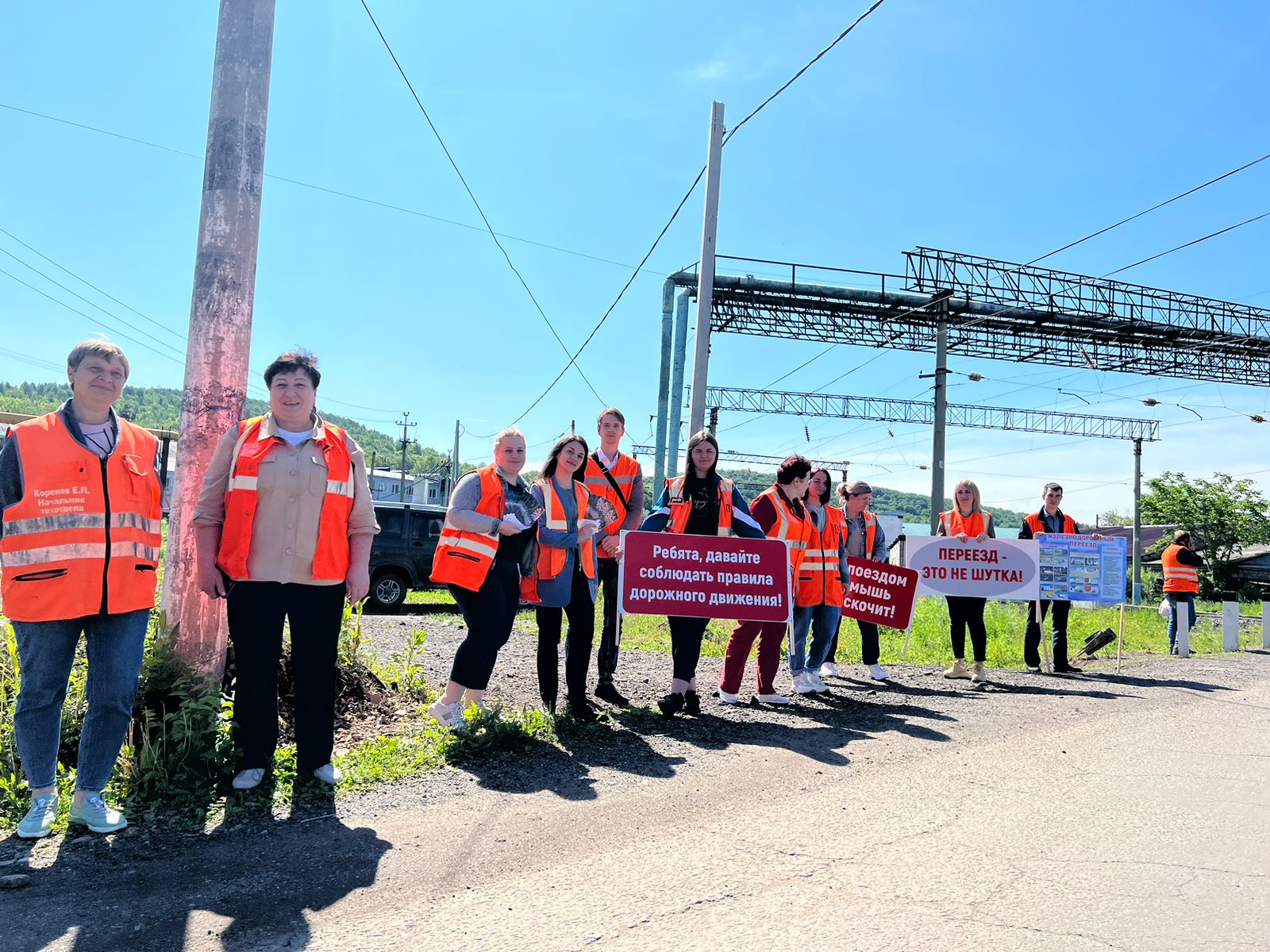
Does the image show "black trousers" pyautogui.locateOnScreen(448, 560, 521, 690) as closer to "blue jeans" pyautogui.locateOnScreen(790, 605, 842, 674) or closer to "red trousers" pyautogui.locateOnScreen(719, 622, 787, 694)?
"red trousers" pyautogui.locateOnScreen(719, 622, 787, 694)

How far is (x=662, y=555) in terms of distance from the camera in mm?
6152

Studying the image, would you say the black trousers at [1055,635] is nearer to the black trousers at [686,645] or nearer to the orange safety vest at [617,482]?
the black trousers at [686,645]

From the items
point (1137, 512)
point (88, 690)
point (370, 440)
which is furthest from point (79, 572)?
point (370, 440)

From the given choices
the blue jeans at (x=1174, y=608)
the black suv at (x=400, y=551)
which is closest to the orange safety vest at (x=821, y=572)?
the blue jeans at (x=1174, y=608)

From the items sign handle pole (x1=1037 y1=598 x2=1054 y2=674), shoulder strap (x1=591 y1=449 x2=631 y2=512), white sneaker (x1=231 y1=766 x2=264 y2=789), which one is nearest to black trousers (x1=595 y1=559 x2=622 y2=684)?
shoulder strap (x1=591 y1=449 x2=631 y2=512)

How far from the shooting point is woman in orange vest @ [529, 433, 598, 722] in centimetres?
535

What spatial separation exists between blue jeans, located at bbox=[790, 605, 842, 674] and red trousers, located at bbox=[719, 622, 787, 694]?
521 millimetres

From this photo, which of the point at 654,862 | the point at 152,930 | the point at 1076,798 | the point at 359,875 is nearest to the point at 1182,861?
the point at 1076,798

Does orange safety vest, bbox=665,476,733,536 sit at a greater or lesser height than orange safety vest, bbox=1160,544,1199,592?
greater

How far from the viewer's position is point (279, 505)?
12.2ft

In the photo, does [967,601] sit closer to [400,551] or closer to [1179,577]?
[1179,577]

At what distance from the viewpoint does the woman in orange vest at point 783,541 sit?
20.6ft

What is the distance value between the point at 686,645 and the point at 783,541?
1.13m

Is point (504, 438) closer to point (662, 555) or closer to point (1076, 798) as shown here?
point (662, 555)
